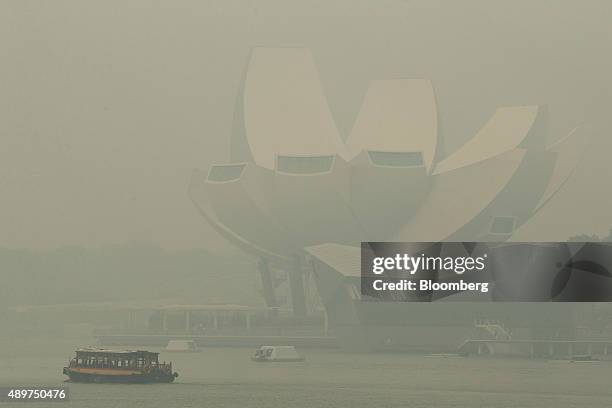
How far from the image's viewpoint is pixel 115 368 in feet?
46.0

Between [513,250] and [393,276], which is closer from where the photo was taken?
[393,276]

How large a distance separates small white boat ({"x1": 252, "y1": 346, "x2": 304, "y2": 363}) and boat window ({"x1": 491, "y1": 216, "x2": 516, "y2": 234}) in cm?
243

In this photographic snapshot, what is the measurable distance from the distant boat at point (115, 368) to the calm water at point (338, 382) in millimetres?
103

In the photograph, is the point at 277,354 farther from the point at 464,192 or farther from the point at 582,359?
the point at 464,192

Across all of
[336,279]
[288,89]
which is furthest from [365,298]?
[288,89]

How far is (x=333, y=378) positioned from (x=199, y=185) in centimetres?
497

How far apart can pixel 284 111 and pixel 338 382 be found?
5713 millimetres

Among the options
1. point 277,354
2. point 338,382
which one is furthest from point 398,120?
point 338,382

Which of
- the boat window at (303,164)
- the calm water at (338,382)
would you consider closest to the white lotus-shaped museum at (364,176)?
the boat window at (303,164)

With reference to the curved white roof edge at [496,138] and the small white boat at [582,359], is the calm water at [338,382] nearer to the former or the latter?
the small white boat at [582,359]

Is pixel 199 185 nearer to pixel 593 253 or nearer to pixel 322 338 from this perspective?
pixel 322 338

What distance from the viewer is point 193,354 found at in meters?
18.5

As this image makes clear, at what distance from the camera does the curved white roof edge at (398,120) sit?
18062 mm

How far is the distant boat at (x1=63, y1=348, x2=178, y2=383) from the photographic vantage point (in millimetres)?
13977
